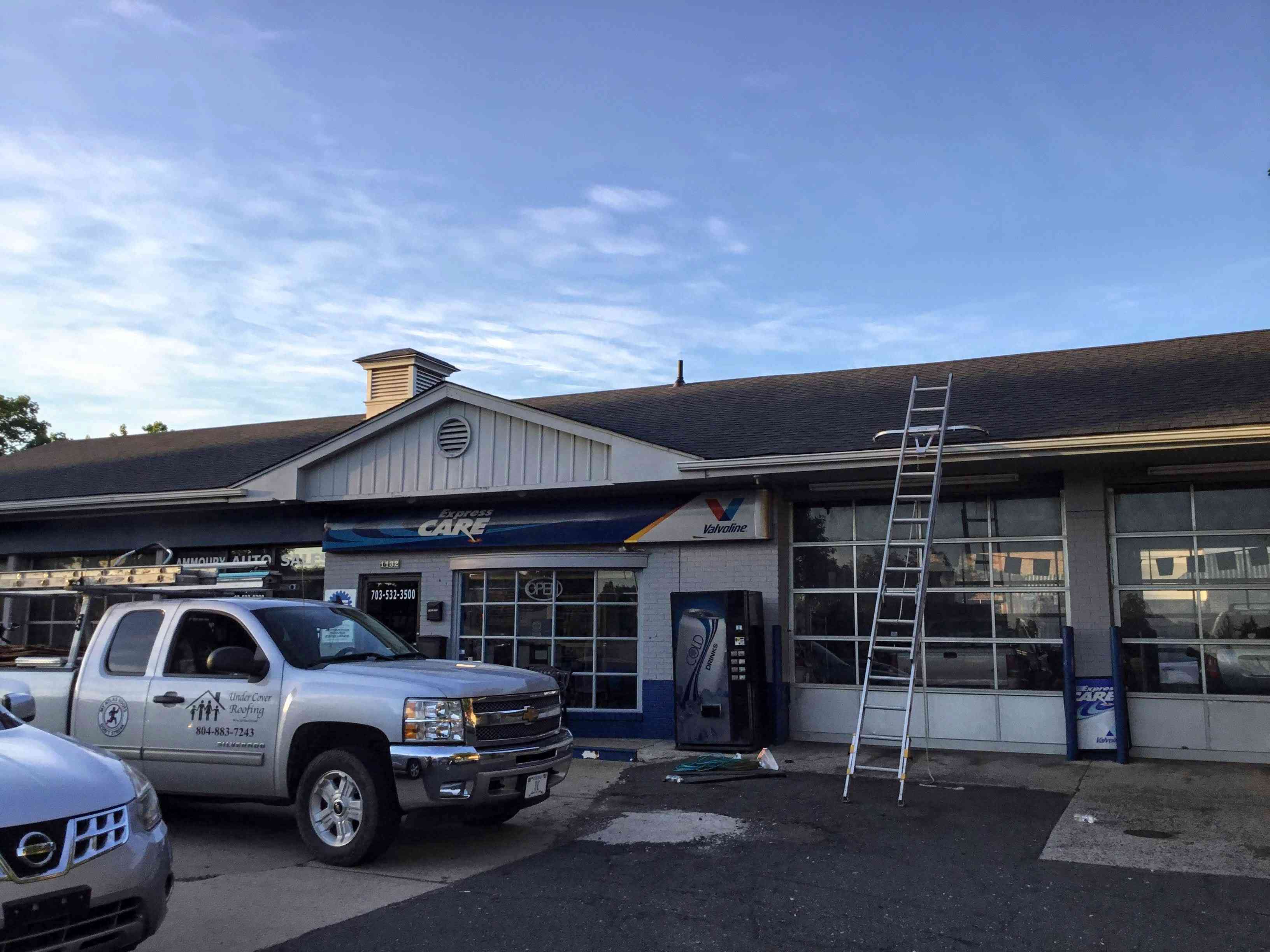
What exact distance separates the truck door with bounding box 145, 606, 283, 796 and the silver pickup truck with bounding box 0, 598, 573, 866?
11mm

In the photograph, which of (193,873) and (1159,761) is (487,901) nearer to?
(193,873)

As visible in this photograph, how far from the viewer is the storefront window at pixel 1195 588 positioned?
11.5 meters

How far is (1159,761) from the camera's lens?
11.4m

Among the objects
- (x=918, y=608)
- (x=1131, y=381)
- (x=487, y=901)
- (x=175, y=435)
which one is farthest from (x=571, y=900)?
(x=175, y=435)

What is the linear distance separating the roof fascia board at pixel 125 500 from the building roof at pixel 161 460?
167 millimetres

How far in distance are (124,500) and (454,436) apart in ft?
19.1

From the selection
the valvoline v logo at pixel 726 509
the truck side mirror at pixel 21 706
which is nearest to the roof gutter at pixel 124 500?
the valvoline v logo at pixel 726 509

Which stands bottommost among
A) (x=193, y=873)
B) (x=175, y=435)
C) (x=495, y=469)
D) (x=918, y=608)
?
(x=193, y=873)

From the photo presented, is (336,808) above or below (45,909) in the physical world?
below

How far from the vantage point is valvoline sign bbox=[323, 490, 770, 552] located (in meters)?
13.5

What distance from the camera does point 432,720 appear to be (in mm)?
7340

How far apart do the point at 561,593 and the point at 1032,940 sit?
9.35 m

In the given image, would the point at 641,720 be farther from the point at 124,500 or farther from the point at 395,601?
the point at 124,500

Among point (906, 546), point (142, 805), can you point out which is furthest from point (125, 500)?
point (142, 805)
